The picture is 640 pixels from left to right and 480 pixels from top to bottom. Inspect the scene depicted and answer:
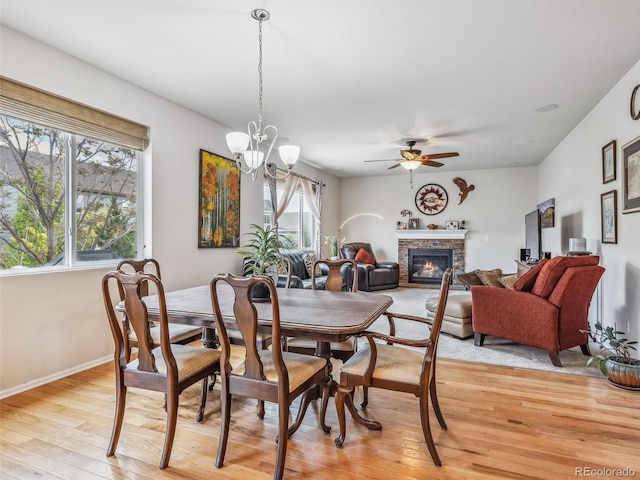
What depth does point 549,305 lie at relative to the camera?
127 inches

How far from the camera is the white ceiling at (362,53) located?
2.38m

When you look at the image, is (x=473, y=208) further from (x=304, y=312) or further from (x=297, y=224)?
(x=304, y=312)

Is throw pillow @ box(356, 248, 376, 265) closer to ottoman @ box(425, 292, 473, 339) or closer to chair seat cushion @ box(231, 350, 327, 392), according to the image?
ottoman @ box(425, 292, 473, 339)

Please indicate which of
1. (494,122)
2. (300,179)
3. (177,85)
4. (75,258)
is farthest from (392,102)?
(75,258)

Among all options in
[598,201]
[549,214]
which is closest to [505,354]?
[598,201]

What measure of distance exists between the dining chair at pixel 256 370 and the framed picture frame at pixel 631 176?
3.19m

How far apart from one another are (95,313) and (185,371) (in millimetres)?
1814

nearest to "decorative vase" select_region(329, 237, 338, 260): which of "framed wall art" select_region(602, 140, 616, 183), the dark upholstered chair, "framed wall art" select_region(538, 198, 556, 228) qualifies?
the dark upholstered chair

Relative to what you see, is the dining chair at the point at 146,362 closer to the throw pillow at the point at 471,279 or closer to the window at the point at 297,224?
the throw pillow at the point at 471,279

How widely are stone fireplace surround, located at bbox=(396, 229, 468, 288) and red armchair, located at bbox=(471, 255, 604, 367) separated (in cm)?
434

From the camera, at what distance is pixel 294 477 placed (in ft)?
5.71

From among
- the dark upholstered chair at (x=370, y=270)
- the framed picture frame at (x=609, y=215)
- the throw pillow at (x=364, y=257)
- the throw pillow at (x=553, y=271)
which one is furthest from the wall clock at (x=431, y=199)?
the throw pillow at (x=553, y=271)

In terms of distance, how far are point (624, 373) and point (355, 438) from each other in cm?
219

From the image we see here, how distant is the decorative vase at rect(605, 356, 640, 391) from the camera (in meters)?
2.69
